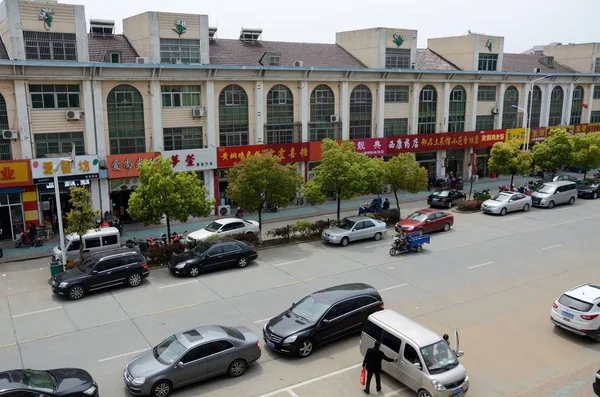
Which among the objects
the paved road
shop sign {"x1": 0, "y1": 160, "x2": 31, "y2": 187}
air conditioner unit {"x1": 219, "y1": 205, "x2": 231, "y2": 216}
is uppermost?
shop sign {"x1": 0, "y1": 160, "x2": 31, "y2": 187}

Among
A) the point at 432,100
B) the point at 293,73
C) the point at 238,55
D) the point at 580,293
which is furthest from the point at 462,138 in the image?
the point at 580,293

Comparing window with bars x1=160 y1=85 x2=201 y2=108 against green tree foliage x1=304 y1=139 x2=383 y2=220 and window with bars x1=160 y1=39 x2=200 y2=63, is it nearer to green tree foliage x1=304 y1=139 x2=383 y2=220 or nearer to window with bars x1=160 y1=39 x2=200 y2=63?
window with bars x1=160 y1=39 x2=200 y2=63

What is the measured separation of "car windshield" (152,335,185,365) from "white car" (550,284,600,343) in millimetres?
11778

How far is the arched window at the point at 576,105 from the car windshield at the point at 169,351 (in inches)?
2159

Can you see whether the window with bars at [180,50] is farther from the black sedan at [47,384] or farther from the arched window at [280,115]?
the black sedan at [47,384]

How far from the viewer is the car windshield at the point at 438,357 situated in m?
13.0

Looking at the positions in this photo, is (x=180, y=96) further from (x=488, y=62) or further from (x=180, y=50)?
(x=488, y=62)

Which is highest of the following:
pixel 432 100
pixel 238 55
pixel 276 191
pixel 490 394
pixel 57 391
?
pixel 238 55

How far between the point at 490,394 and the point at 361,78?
1215 inches

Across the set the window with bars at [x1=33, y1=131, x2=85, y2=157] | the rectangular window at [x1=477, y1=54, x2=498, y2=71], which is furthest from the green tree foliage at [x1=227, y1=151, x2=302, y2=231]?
the rectangular window at [x1=477, y1=54, x2=498, y2=71]

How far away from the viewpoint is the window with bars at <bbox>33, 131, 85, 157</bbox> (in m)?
29.5

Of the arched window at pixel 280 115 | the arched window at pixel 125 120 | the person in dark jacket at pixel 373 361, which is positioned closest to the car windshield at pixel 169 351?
the person in dark jacket at pixel 373 361

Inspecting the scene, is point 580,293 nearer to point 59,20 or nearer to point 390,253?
point 390,253

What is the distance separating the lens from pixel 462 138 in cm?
4766
